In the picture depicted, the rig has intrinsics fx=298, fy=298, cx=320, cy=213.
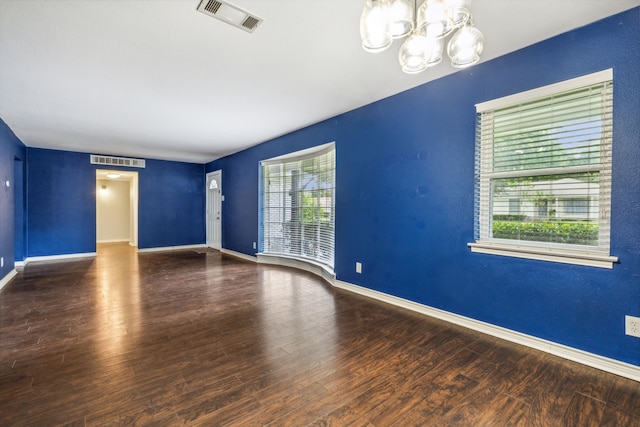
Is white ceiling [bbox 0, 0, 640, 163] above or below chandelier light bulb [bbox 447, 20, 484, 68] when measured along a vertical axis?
above

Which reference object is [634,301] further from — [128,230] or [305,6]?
[128,230]

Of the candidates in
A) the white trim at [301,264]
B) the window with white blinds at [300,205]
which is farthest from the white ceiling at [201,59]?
the white trim at [301,264]

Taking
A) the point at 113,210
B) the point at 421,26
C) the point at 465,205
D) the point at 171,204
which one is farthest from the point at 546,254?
the point at 113,210

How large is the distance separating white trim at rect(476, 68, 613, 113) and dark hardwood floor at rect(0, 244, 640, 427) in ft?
6.82

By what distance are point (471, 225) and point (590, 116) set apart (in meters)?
1.20

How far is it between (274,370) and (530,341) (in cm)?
210

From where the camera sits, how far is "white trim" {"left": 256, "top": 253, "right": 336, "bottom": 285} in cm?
460

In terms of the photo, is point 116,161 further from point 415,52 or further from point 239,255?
point 415,52

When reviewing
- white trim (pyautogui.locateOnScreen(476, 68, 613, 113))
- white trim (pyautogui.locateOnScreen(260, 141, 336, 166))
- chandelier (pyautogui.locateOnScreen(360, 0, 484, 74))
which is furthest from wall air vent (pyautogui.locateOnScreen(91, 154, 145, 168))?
white trim (pyautogui.locateOnScreen(476, 68, 613, 113))

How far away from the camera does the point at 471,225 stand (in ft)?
9.42

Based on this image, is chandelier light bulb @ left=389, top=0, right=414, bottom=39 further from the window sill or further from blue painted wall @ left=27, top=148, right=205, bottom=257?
blue painted wall @ left=27, top=148, right=205, bottom=257

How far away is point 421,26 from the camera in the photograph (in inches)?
61.2

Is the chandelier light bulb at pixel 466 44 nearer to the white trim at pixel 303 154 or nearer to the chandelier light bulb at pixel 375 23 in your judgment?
the chandelier light bulb at pixel 375 23

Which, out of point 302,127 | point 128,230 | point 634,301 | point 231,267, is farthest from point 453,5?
point 128,230
